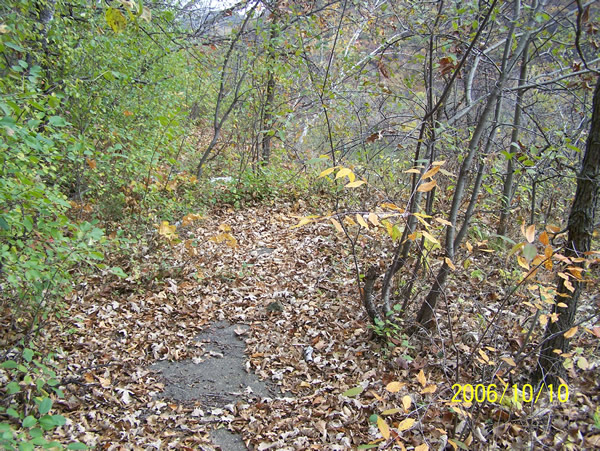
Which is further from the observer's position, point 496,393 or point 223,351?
point 223,351

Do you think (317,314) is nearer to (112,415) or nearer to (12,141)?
(112,415)

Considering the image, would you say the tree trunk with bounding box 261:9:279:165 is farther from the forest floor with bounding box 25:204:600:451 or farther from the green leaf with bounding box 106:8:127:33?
the green leaf with bounding box 106:8:127:33

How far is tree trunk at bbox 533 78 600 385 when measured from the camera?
275 cm

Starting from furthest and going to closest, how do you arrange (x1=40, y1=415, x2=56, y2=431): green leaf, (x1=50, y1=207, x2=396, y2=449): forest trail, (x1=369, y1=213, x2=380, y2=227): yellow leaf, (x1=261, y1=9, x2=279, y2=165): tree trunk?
(x1=261, y1=9, x2=279, y2=165): tree trunk, (x1=50, y1=207, x2=396, y2=449): forest trail, (x1=369, y1=213, x2=380, y2=227): yellow leaf, (x1=40, y1=415, x2=56, y2=431): green leaf

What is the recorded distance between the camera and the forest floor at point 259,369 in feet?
10.3

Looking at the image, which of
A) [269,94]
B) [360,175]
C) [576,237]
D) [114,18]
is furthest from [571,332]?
[269,94]

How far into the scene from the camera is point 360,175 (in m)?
4.62

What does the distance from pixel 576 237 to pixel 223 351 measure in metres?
3.62

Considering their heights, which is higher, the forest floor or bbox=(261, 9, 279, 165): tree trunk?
bbox=(261, 9, 279, 165): tree trunk

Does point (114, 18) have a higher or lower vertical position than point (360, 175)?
higher

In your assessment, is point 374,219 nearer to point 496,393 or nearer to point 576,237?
point 576,237

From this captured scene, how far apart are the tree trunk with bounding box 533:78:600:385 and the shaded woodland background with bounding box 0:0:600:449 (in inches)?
0.6

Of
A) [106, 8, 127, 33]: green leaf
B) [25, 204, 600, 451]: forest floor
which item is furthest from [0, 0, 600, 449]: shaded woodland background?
[25, 204, 600, 451]: forest floor

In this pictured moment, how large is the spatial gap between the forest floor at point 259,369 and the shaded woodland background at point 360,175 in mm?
120
